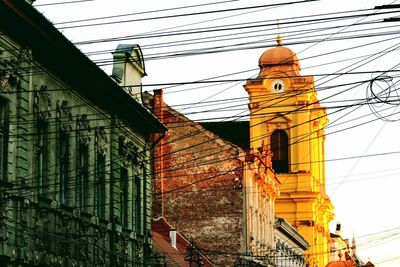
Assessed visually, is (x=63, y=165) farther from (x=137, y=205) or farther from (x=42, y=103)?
(x=137, y=205)

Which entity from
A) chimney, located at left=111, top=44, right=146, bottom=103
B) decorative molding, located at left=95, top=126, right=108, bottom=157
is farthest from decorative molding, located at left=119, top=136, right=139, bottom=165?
decorative molding, located at left=95, top=126, right=108, bottom=157

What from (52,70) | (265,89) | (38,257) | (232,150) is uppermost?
(265,89)

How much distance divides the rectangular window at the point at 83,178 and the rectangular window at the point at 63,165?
120 cm

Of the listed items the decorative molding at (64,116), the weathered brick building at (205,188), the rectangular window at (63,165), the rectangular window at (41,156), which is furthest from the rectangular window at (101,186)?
the weathered brick building at (205,188)

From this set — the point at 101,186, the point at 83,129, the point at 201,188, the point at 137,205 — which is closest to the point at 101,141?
the point at 101,186

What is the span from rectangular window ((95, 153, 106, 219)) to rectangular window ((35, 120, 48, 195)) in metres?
5.66

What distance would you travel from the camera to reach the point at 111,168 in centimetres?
3803

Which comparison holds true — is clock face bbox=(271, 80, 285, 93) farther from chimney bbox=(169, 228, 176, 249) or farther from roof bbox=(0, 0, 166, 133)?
roof bbox=(0, 0, 166, 133)

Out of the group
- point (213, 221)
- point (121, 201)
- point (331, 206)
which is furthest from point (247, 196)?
point (331, 206)

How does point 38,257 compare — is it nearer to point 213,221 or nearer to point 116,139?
point 116,139

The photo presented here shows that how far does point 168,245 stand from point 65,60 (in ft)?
78.2

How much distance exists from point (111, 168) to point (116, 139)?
1.09 m

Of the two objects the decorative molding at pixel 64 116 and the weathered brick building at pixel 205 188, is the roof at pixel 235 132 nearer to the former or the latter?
the weathered brick building at pixel 205 188

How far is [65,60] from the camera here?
31906 millimetres
